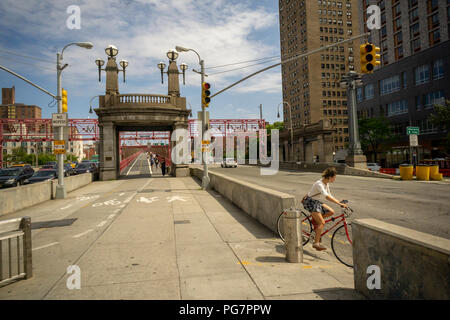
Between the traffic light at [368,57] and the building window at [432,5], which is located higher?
the building window at [432,5]

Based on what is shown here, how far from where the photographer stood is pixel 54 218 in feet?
32.9

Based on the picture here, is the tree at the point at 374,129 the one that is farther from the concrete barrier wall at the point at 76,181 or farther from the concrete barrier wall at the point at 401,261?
the concrete barrier wall at the point at 401,261

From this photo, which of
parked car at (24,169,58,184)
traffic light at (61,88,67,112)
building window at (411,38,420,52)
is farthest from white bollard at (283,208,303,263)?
building window at (411,38,420,52)

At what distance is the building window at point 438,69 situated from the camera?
43394mm

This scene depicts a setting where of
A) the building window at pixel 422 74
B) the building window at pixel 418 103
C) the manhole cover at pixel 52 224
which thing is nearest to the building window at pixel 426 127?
the building window at pixel 418 103

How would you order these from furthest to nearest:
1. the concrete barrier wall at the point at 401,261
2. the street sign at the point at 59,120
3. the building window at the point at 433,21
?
the building window at the point at 433,21, the street sign at the point at 59,120, the concrete barrier wall at the point at 401,261

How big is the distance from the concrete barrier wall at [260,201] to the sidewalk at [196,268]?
39 cm

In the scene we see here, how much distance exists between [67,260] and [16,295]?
1.53 metres

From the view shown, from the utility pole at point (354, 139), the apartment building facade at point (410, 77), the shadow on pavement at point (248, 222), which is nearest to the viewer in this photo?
the shadow on pavement at point (248, 222)

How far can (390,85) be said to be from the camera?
53844 millimetres

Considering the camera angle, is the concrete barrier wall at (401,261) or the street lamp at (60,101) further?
the street lamp at (60,101)

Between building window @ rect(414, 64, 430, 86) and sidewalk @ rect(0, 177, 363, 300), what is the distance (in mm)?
52238

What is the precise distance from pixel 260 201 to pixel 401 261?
555 cm
